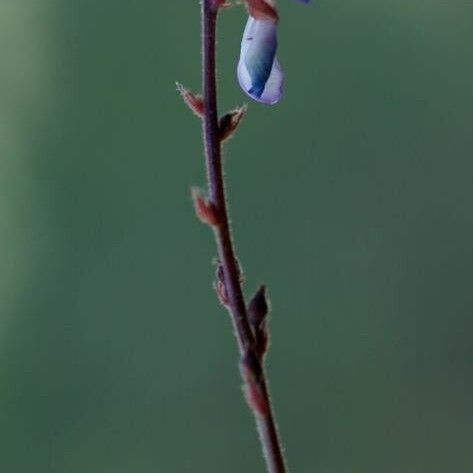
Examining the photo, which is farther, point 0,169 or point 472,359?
point 472,359

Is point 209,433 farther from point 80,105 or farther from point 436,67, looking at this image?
point 436,67

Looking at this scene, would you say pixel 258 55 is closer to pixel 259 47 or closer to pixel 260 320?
pixel 259 47

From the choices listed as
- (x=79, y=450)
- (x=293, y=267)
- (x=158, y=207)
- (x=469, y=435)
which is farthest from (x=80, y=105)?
(x=469, y=435)

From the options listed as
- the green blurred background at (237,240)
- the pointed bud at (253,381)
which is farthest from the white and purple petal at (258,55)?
the green blurred background at (237,240)

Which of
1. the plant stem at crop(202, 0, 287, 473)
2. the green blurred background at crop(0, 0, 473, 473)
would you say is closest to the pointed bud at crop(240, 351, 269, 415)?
the plant stem at crop(202, 0, 287, 473)

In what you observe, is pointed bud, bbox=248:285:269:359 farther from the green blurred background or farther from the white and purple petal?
the green blurred background

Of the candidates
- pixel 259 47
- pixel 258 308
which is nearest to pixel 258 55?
pixel 259 47

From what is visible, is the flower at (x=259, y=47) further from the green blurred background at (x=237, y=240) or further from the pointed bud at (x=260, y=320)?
the green blurred background at (x=237, y=240)
